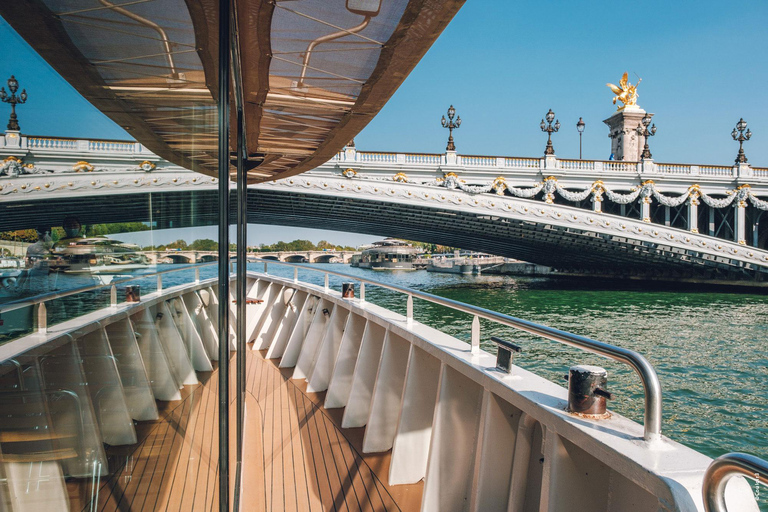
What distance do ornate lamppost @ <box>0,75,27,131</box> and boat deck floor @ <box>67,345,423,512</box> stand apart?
414 mm

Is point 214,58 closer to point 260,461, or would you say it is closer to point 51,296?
point 51,296

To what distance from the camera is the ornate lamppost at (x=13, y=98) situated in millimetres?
456

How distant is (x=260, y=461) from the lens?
392 centimetres

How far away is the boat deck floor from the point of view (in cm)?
84

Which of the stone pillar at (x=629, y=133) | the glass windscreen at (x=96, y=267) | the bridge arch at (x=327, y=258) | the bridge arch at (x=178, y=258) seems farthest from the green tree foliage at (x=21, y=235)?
the bridge arch at (x=327, y=258)

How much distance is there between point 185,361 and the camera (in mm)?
1396

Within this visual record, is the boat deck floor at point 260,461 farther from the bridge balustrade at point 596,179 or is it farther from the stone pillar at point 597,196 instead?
the stone pillar at point 597,196

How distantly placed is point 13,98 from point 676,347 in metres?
15.7

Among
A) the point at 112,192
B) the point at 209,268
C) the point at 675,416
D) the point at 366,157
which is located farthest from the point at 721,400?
the point at 366,157

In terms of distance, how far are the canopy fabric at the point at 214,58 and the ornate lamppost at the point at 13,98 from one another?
64 millimetres

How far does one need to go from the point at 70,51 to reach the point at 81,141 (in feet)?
0.55

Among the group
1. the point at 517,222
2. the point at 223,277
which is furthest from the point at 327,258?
the point at 223,277

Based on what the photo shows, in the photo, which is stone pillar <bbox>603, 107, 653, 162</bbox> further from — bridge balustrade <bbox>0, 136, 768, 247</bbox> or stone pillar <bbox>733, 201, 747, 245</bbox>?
stone pillar <bbox>733, 201, 747, 245</bbox>

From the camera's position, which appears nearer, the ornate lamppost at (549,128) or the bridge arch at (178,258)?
the bridge arch at (178,258)
